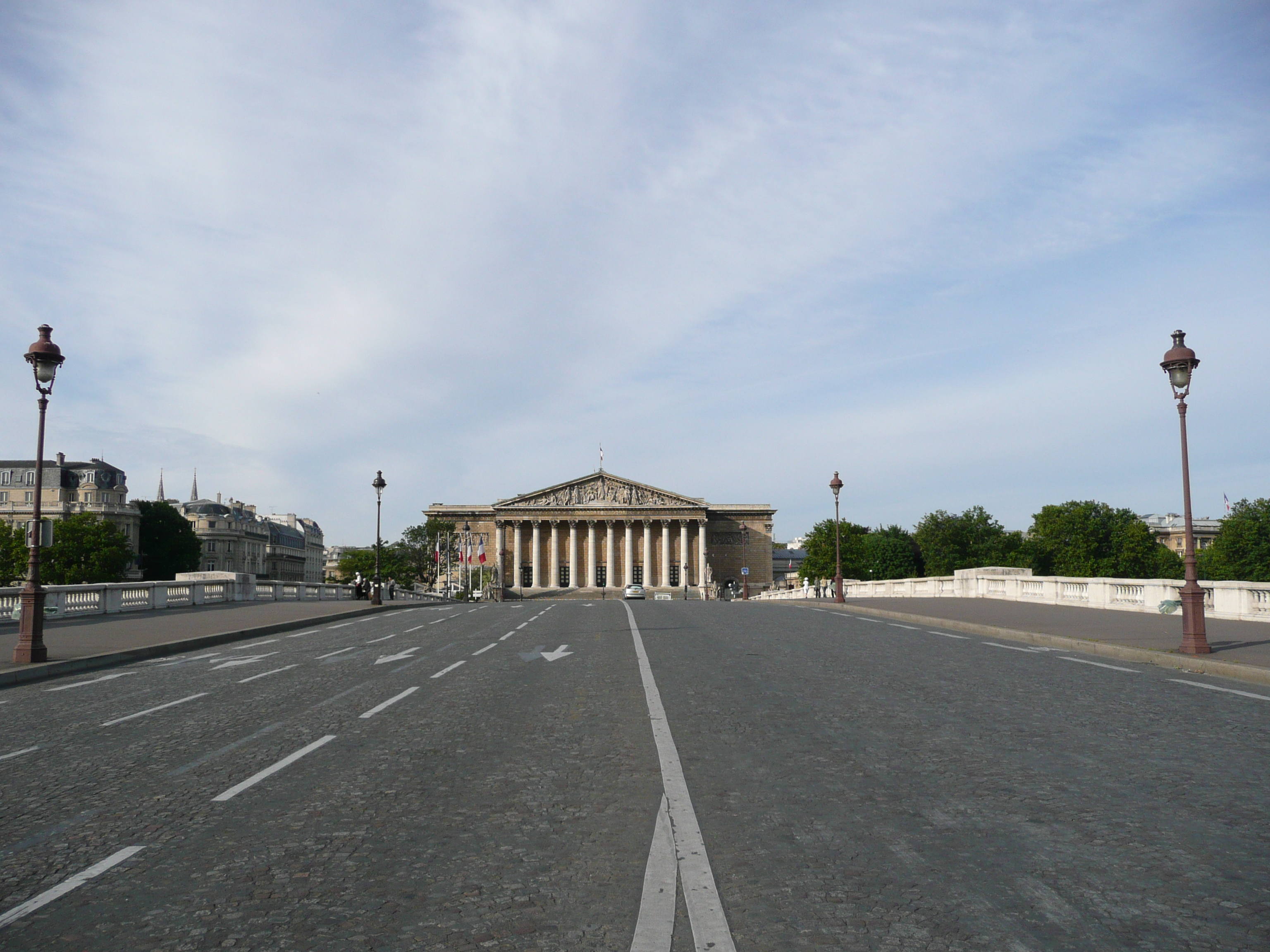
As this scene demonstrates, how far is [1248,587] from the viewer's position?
22094mm

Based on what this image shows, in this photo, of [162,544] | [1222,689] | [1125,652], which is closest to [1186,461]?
[1125,652]

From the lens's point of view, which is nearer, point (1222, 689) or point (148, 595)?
point (1222, 689)

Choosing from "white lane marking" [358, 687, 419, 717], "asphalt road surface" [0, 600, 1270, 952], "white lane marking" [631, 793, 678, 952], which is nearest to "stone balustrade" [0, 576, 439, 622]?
"white lane marking" [358, 687, 419, 717]

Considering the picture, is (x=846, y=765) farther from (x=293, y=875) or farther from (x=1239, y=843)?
(x=293, y=875)

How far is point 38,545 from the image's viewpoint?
1661cm

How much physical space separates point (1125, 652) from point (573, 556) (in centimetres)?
12174

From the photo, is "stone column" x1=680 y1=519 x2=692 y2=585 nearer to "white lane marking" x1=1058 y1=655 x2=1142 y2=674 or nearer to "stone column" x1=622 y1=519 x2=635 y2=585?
"stone column" x1=622 y1=519 x2=635 y2=585

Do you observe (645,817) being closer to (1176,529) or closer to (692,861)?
(692,861)

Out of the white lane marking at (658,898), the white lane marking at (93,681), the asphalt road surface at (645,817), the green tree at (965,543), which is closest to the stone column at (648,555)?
the green tree at (965,543)

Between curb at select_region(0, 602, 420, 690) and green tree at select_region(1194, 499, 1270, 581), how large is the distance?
8621 centimetres

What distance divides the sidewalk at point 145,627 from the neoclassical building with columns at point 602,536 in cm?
9805

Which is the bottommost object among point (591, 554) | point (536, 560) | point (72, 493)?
point (536, 560)

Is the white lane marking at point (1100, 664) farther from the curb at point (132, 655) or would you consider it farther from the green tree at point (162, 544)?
the green tree at point (162, 544)

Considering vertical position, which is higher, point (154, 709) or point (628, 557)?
point (628, 557)
